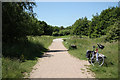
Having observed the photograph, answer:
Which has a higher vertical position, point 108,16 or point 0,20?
point 108,16

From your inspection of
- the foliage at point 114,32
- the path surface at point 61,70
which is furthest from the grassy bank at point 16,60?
the foliage at point 114,32

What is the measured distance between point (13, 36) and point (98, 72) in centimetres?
945

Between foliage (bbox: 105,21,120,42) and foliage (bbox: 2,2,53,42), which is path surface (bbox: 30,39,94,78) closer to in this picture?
foliage (bbox: 2,2,53,42)

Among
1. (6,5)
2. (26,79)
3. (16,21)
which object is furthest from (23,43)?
(26,79)

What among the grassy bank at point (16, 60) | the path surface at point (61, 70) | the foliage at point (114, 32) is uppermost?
the foliage at point (114, 32)

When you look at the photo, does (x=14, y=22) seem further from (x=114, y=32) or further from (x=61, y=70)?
(x=114, y=32)

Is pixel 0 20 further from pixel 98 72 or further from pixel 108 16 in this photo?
pixel 108 16

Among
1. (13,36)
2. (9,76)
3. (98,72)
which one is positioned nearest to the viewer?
(9,76)

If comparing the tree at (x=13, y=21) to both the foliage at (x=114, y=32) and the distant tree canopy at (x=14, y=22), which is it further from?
the foliage at (x=114, y=32)

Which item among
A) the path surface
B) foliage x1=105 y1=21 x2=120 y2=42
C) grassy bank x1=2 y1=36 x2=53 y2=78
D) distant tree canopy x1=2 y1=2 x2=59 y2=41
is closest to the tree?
distant tree canopy x1=2 y1=2 x2=59 y2=41

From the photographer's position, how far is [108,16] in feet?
102

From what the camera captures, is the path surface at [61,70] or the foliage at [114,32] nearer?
the path surface at [61,70]

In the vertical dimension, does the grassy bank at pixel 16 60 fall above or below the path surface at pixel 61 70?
above

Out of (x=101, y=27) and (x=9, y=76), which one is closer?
(x=9, y=76)
